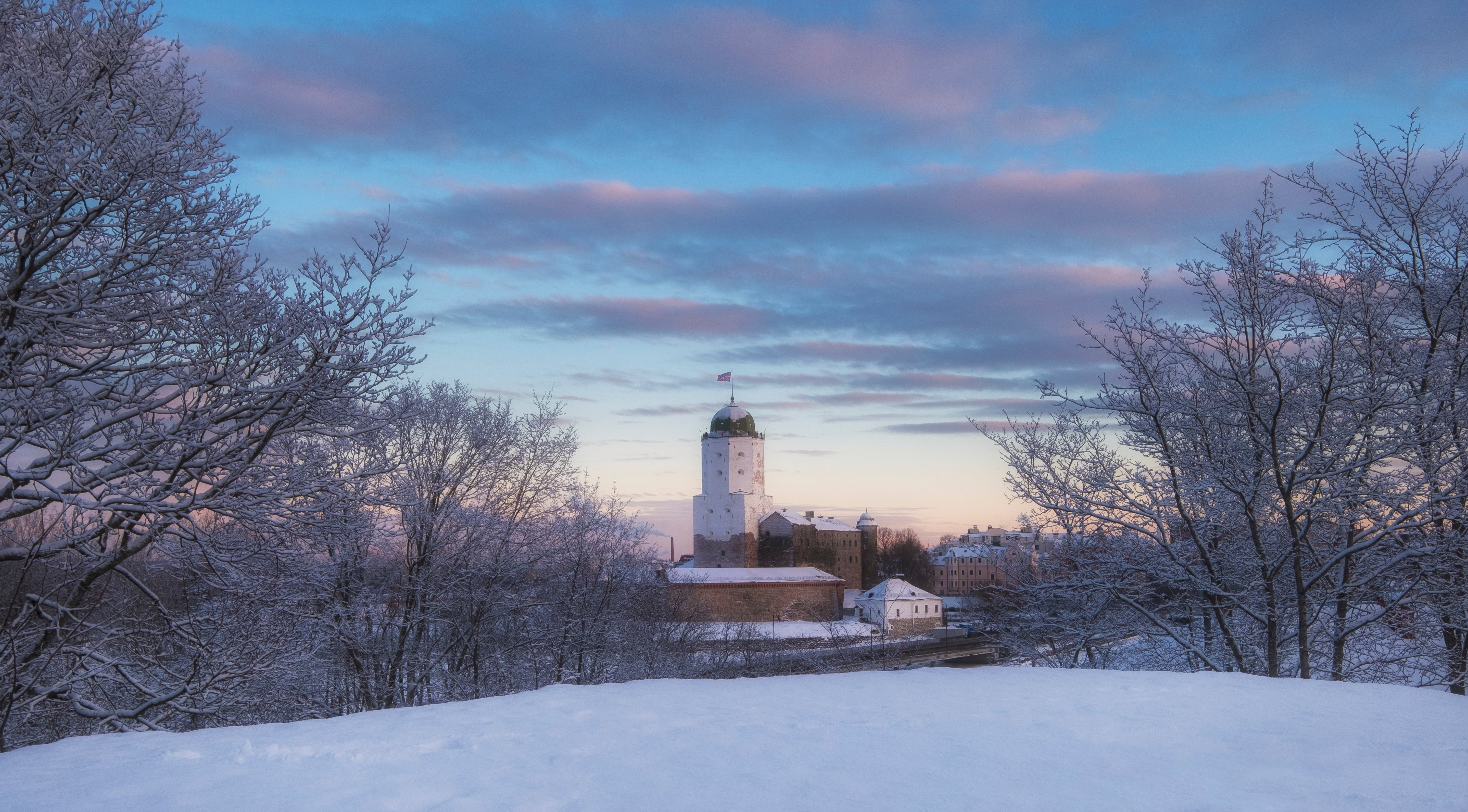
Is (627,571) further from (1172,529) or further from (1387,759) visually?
(1387,759)

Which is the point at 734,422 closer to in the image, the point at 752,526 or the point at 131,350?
the point at 752,526

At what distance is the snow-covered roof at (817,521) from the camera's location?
89.2m

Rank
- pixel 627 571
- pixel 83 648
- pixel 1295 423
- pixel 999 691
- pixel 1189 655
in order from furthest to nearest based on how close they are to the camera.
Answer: pixel 627 571 < pixel 1189 655 < pixel 1295 423 < pixel 83 648 < pixel 999 691

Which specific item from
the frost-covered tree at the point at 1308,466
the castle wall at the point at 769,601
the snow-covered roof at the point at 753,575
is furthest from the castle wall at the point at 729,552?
the frost-covered tree at the point at 1308,466

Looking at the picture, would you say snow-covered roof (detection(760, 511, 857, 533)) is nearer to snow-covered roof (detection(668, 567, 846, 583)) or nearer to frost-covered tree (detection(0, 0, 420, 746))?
snow-covered roof (detection(668, 567, 846, 583))

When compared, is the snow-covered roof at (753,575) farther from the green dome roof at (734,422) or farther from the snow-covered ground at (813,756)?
the snow-covered ground at (813,756)

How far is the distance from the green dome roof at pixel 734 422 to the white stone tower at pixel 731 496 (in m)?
0.06

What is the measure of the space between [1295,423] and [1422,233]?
2.68 meters

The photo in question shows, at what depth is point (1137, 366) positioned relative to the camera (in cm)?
1038

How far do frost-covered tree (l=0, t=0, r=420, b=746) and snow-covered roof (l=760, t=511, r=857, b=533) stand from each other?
80762 millimetres

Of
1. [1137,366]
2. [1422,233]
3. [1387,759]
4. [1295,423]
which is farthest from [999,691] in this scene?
[1422,233]

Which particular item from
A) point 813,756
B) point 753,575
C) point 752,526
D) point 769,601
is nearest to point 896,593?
point 769,601

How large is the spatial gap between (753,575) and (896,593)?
1174 cm

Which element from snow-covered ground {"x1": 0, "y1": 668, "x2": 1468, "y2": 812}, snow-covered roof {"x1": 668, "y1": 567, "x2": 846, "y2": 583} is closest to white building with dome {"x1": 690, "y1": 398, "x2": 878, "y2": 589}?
snow-covered roof {"x1": 668, "y1": 567, "x2": 846, "y2": 583}
